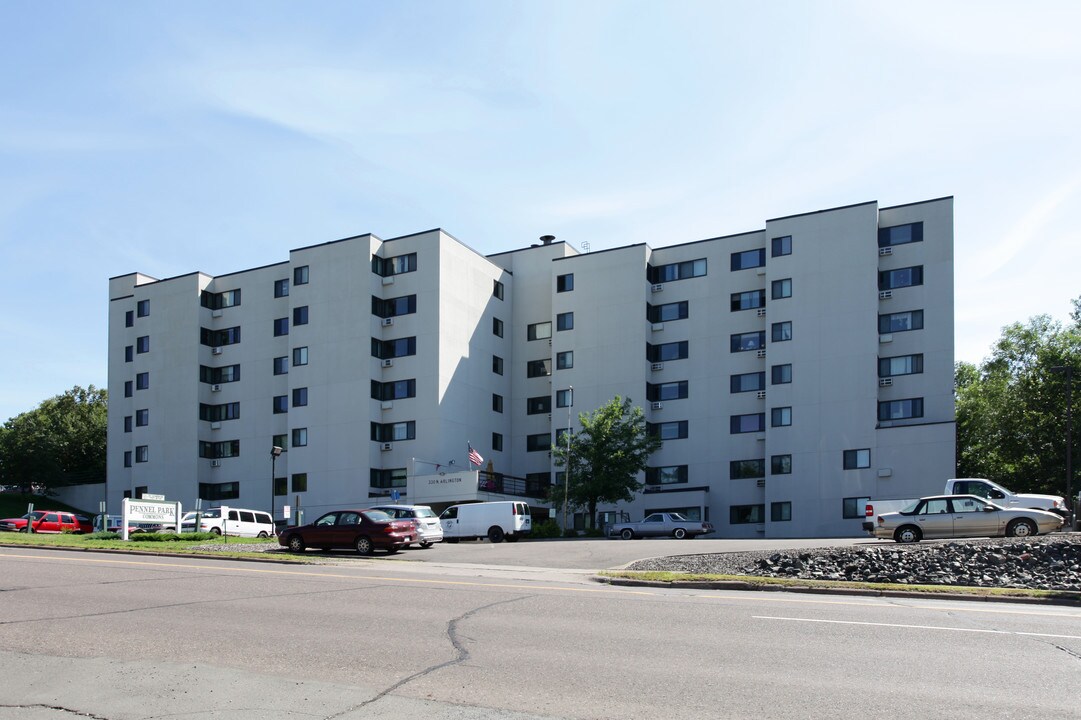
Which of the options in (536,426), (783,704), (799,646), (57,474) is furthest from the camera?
(57,474)

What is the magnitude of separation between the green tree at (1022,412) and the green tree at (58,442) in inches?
2785

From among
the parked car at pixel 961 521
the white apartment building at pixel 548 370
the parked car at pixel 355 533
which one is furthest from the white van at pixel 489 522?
the parked car at pixel 961 521

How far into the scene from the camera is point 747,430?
58656 mm

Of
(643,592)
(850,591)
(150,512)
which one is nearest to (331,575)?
(643,592)

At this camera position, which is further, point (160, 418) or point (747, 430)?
point (160, 418)

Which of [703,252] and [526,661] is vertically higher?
[703,252]

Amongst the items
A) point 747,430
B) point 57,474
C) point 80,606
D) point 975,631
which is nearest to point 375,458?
point 747,430

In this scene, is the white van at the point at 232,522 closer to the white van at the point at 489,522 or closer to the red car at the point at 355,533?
the white van at the point at 489,522

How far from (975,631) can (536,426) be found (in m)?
54.3

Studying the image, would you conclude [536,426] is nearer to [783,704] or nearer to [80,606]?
[80,606]

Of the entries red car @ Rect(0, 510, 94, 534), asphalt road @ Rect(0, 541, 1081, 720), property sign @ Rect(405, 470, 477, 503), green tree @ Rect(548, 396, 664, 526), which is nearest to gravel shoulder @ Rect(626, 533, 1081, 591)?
asphalt road @ Rect(0, 541, 1081, 720)

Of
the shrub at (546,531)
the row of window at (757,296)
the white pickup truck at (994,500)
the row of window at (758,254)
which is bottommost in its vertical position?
the shrub at (546,531)

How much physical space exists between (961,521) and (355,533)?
18672 mm

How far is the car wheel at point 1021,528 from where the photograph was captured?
27.9 metres
